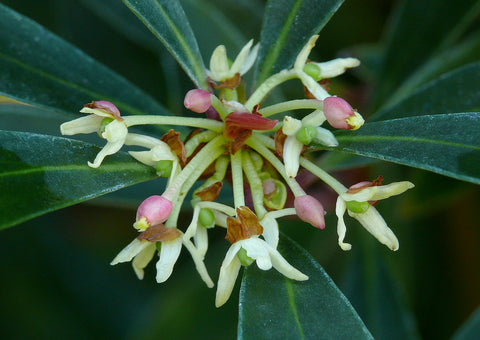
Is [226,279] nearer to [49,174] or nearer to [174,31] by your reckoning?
[49,174]

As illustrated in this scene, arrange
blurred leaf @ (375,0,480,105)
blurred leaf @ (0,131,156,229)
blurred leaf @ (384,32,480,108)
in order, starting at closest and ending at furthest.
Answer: blurred leaf @ (0,131,156,229) < blurred leaf @ (375,0,480,105) < blurred leaf @ (384,32,480,108)

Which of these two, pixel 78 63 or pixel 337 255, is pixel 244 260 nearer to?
pixel 78 63

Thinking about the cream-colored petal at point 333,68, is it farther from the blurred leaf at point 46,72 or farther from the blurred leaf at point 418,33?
the blurred leaf at point 418,33

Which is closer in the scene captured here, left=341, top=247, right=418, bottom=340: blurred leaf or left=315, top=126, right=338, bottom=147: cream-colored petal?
left=315, top=126, right=338, bottom=147: cream-colored petal

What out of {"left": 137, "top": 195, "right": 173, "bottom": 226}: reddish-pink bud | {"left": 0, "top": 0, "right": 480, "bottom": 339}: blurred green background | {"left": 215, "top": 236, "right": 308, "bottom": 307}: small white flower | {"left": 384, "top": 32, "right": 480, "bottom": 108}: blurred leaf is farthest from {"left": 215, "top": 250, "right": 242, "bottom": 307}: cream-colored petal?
{"left": 384, "top": 32, "right": 480, "bottom": 108}: blurred leaf

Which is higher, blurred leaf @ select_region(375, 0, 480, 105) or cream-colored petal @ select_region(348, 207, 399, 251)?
blurred leaf @ select_region(375, 0, 480, 105)

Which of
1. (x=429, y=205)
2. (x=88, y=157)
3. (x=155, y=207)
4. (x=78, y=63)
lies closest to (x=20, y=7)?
(x=78, y=63)

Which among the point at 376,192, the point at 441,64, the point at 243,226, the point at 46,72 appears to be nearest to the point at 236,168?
the point at 243,226

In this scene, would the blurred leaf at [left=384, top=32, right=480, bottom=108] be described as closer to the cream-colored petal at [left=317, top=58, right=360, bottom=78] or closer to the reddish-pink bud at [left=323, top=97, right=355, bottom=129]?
the cream-colored petal at [left=317, top=58, right=360, bottom=78]
